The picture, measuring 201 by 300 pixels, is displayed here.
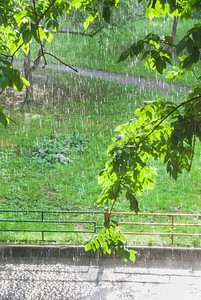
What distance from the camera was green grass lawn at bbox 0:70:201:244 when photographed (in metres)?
14.0

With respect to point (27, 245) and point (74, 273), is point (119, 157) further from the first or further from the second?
point (27, 245)

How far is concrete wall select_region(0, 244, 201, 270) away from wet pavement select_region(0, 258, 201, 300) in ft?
0.54

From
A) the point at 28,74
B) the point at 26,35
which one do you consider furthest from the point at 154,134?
the point at 28,74

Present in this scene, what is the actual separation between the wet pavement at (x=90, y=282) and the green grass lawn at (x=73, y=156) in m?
1.24

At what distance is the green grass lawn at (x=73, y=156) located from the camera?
1400 centimetres

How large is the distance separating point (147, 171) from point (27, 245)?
5.97 m

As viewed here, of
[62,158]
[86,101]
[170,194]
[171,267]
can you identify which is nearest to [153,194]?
[170,194]

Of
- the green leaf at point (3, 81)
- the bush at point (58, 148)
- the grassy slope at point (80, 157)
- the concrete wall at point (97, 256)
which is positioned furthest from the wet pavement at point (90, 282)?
the bush at point (58, 148)

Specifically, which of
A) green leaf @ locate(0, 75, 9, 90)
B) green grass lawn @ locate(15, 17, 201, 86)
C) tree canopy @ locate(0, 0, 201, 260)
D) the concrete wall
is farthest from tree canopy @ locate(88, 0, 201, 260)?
green grass lawn @ locate(15, 17, 201, 86)

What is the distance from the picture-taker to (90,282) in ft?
28.4

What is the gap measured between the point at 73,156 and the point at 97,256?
8.03 metres

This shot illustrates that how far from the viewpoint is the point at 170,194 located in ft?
48.5

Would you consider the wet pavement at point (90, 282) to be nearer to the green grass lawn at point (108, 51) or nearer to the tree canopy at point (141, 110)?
the tree canopy at point (141, 110)

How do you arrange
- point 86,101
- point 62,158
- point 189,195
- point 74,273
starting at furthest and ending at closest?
1. point 86,101
2. point 62,158
3. point 189,195
4. point 74,273
